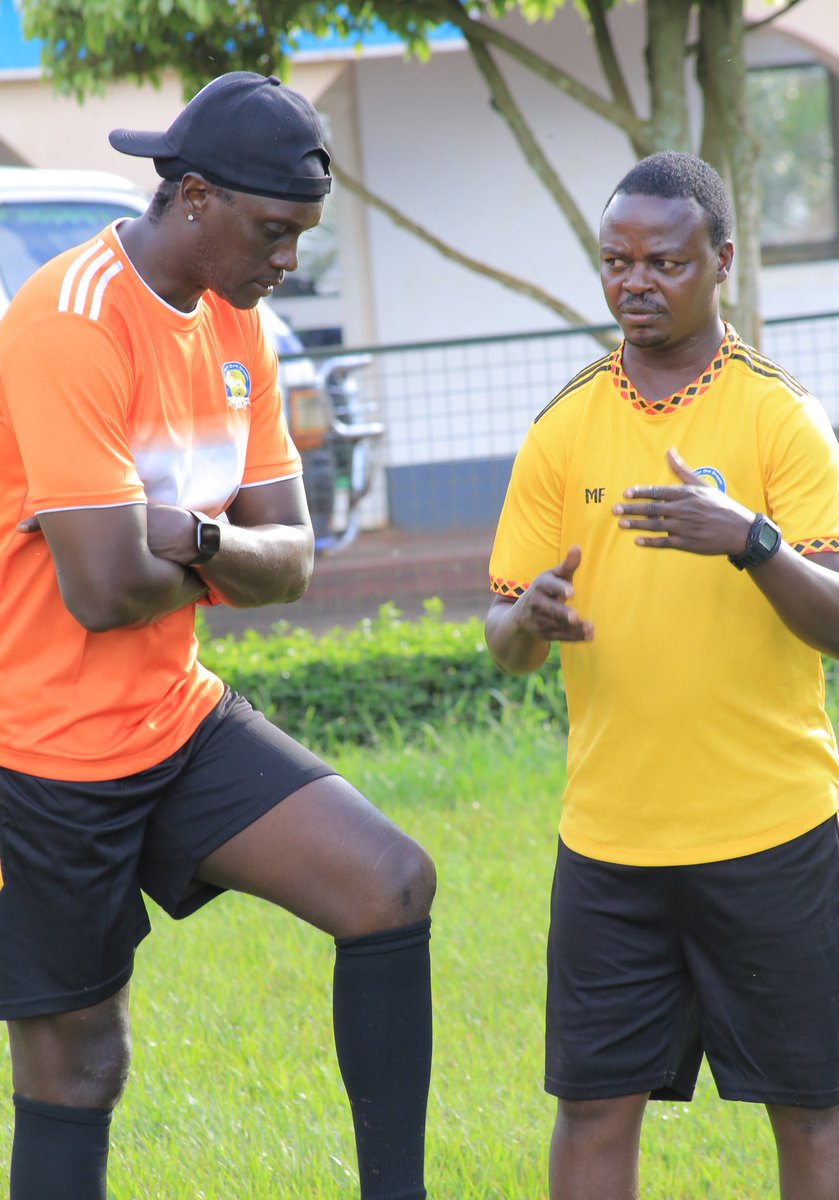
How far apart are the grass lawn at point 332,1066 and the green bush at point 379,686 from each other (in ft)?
4.18

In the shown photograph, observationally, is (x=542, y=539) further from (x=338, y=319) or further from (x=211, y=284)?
(x=338, y=319)

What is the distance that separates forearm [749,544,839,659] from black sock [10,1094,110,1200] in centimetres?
146

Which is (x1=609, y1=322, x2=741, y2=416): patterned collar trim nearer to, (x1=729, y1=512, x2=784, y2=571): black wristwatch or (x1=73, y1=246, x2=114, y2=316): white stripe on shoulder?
(x1=729, y1=512, x2=784, y2=571): black wristwatch

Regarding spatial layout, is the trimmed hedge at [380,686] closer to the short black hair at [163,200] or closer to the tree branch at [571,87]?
the tree branch at [571,87]

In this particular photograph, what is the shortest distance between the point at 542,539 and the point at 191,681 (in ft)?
2.31

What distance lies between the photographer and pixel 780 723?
8.27ft

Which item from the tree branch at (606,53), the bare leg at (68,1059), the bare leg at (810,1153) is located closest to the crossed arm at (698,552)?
the bare leg at (810,1153)

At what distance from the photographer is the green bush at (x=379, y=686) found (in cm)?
676

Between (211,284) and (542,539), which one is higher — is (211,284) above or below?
above

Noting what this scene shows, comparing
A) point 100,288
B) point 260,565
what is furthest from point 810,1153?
point 100,288

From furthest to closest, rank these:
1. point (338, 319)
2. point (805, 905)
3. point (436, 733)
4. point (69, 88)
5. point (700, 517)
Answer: point (338, 319), point (69, 88), point (436, 733), point (805, 905), point (700, 517)

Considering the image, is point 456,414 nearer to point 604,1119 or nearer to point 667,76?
point 667,76

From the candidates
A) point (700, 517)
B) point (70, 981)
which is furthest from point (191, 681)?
point (700, 517)

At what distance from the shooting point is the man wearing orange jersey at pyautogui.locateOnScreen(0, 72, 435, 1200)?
8.42ft
